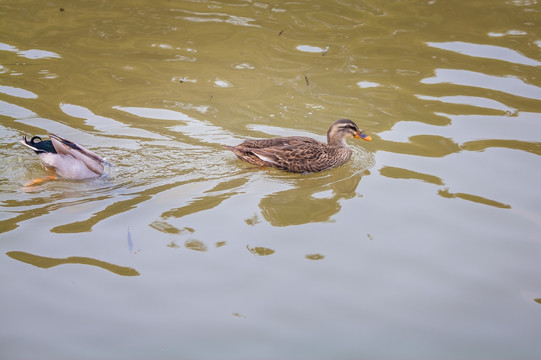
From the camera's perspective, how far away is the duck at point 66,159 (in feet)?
20.7

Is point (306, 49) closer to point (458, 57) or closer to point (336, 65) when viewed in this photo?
point (336, 65)

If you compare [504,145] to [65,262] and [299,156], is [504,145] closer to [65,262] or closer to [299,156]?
[299,156]

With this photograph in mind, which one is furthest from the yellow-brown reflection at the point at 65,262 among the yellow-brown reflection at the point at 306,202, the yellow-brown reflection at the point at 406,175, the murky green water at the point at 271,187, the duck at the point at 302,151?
the yellow-brown reflection at the point at 406,175

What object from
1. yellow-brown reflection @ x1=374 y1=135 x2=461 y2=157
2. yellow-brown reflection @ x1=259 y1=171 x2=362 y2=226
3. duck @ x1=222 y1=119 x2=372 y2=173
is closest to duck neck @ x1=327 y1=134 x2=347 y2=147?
duck @ x1=222 y1=119 x2=372 y2=173

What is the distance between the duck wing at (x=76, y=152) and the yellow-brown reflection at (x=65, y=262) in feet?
5.55

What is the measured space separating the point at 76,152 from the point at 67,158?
0.48 feet

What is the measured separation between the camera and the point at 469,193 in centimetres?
A: 620

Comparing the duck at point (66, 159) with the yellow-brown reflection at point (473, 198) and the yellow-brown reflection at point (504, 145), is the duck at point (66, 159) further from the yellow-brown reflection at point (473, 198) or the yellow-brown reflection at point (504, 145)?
the yellow-brown reflection at point (504, 145)

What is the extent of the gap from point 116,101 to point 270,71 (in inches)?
97.6

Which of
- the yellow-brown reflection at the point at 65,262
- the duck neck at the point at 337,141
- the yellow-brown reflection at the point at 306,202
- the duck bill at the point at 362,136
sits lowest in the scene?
the yellow-brown reflection at the point at 65,262

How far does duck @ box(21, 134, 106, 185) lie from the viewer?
6309 millimetres

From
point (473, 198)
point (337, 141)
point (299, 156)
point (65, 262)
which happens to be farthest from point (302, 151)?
point (65, 262)

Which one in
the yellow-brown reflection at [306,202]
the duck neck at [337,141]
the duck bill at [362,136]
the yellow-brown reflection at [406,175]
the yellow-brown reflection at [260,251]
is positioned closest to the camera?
the yellow-brown reflection at [260,251]

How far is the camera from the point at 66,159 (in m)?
6.38
